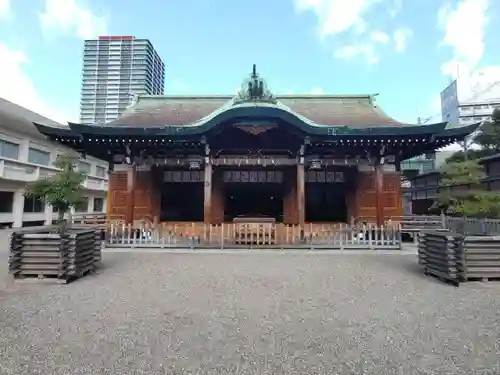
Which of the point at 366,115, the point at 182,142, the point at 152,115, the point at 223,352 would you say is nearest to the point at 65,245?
the point at 223,352

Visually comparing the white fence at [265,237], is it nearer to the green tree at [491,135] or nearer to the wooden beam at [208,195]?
the wooden beam at [208,195]

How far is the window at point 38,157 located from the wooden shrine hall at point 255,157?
1397cm

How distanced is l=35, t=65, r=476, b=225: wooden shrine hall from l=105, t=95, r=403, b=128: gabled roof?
9 centimetres

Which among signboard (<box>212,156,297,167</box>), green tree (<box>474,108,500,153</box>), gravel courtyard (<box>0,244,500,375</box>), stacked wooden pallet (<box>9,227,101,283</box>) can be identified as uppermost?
green tree (<box>474,108,500,153</box>)

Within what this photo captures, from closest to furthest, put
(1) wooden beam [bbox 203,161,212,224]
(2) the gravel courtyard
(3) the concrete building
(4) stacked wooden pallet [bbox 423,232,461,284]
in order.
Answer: (2) the gravel courtyard
(4) stacked wooden pallet [bbox 423,232,461,284]
(1) wooden beam [bbox 203,161,212,224]
(3) the concrete building

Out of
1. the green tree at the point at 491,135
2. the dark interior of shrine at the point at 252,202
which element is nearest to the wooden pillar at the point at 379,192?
the dark interior of shrine at the point at 252,202

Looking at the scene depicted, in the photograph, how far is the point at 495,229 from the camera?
36.0 ft

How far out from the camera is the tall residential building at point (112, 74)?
6875 cm

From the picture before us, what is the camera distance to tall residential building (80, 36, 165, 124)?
68.8 m

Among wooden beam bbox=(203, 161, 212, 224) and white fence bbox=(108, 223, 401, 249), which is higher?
wooden beam bbox=(203, 161, 212, 224)

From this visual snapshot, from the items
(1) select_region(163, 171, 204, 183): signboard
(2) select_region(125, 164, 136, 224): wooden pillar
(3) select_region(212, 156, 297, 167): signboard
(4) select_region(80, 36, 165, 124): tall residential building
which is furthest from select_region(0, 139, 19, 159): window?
Result: (4) select_region(80, 36, 165, 124): tall residential building

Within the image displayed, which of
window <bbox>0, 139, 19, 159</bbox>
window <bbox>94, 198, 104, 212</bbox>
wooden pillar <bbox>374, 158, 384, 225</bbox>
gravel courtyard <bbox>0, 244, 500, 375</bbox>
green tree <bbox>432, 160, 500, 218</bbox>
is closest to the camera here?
gravel courtyard <bbox>0, 244, 500, 375</bbox>

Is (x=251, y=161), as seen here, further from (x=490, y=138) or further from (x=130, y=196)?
(x=490, y=138)

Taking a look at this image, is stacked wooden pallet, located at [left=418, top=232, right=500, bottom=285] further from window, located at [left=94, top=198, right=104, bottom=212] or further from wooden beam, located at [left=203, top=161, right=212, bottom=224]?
window, located at [left=94, top=198, right=104, bottom=212]
